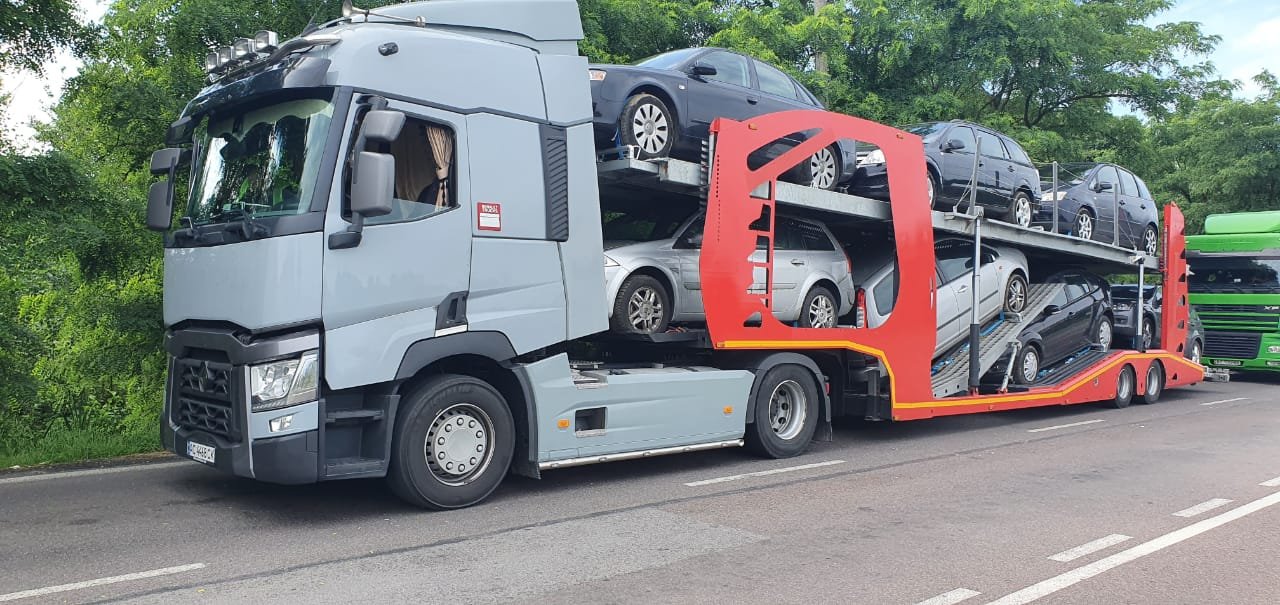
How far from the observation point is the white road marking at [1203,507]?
6531 mm

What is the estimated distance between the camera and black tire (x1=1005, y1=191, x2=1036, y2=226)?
11859 millimetres

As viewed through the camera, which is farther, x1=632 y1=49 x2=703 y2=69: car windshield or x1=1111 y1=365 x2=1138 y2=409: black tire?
x1=1111 y1=365 x2=1138 y2=409: black tire

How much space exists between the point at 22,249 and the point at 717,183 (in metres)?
6.24

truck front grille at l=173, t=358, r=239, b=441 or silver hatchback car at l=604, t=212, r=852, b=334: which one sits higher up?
silver hatchback car at l=604, t=212, r=852, b=334

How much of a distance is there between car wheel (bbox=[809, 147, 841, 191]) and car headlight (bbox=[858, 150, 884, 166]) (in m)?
0.41

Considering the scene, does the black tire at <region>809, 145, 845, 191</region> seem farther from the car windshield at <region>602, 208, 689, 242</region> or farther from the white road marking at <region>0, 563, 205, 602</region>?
the white road marking at <region>0, 563, 205, 602</region>

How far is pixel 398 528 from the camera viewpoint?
573cm

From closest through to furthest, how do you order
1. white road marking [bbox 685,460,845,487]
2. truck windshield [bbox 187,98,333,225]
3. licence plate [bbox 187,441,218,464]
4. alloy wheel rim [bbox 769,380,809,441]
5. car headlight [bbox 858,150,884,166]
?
truck windshield [bbox 187,98,333,225]
licence plate [bbox 187,441,218,464]
white road marking [bbox 685,460,845,487]
alloy wheel rim [bbox 769,380,809,441]
car headlight [bbox 858,150,884,166]

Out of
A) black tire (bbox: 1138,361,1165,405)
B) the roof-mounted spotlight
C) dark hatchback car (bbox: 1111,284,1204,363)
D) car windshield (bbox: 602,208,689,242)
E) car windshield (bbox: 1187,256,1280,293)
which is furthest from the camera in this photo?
car windshield (bbox: 1187,256,1280,293)

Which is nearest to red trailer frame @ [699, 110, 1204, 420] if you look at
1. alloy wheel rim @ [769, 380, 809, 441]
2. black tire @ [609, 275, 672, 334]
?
alloy wheel rim @ [769, 380, 809, 441]

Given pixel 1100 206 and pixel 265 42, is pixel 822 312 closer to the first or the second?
Result: pixel 265 42

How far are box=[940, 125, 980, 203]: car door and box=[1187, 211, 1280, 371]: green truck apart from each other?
8.75m

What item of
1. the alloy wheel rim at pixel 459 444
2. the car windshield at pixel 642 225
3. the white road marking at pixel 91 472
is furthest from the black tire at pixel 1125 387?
the white road marking at pixel 91 472

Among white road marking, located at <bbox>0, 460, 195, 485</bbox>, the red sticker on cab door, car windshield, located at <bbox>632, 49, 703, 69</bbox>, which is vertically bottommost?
white road marking, located at <bbox>0, 460, 195, 485</bbox>
